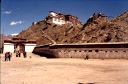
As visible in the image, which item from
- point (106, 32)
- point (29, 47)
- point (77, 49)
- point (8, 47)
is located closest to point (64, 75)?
point (77, 49)

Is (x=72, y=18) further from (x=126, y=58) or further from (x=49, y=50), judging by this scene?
(x=126, y=58)

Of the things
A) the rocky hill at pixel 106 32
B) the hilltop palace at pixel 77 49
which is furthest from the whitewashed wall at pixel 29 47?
the rocky hill at pixel 106 32

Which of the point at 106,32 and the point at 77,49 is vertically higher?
the point at 106,32

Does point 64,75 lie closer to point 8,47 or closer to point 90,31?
point 8,47

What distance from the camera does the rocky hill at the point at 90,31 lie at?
57859 millimetres

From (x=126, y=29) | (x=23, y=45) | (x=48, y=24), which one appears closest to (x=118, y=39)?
(x=126, y=29)

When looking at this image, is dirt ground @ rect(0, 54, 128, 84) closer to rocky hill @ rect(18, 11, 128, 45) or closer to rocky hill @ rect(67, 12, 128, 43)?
rocky hill @ rect(67, 12, 128, 43)

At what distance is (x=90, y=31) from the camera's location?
68.9 m

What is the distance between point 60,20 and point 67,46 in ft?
202

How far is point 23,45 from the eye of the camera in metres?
63.5

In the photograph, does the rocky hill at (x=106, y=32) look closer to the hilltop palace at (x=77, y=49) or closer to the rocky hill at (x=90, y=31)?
the rocky hill at (x=90, y=31)

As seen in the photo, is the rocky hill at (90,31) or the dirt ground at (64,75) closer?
the dirt ground at (64,75)

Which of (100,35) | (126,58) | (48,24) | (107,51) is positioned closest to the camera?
(126,58)

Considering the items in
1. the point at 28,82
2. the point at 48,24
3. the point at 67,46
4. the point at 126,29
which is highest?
the point at 48,24
